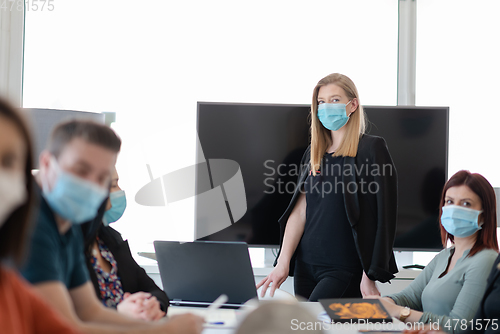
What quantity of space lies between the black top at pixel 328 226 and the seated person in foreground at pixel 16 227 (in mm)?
1566

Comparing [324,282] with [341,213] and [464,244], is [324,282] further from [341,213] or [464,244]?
[464,244]

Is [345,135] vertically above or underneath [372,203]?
above

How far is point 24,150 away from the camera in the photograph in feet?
2.62

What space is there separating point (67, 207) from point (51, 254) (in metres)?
0.11

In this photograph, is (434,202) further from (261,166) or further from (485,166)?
(261,166)

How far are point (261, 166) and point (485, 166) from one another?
5.13ft

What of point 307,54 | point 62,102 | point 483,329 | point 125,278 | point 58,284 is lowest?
point 483,329

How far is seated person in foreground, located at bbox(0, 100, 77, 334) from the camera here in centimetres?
76

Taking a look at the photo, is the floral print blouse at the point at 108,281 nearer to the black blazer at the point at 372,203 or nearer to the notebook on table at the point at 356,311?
the notebook on table at the point at 356,311

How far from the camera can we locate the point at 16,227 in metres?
0.82

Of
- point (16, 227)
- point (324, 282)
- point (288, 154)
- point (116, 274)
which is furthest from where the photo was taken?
point (288, 154)

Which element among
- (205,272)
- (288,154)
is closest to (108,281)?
(205,272)

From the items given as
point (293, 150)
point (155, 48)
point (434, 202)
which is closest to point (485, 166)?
point (434, 202)

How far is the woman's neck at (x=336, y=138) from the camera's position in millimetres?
2402
